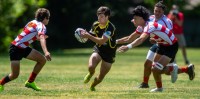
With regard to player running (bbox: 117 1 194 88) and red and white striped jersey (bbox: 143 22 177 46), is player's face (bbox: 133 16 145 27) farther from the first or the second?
player running (bbox: 117 1 194 88)

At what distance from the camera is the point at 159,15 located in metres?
16.3

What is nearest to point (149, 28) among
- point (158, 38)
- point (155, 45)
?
point (158, 38)

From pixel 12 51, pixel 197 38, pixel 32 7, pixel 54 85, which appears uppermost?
pixel 12 51

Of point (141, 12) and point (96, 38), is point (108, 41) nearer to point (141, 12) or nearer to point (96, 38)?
point (96, 38)

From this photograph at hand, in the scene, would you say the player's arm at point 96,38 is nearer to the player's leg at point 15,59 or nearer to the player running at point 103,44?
the player running at point 103,44

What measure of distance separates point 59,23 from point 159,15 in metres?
39.7

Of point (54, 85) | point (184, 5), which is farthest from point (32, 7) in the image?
point (54, 85)

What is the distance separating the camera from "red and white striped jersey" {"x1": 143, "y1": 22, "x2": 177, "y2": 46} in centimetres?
1456

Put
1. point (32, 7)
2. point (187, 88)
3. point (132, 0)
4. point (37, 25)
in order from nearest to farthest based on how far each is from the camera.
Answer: point (37, 25) → point (187, 88) → point (32, 7) → point (132, 0)

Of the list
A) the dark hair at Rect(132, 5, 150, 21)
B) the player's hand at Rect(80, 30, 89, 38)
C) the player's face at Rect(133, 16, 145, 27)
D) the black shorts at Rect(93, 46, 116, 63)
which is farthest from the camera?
the black shorts at Rect(93, 46, 116, 63)

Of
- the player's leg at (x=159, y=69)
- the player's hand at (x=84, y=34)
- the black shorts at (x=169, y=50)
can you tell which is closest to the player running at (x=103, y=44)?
the player's hand at (x=84, y=34)

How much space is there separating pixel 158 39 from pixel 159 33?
0.40 m

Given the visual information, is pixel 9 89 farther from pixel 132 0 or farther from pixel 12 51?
pixel 132 0

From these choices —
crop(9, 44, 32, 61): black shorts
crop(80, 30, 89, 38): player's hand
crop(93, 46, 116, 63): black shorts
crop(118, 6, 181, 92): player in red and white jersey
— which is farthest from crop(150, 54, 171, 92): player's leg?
crop(9, 44, 32, 61): black shorts
